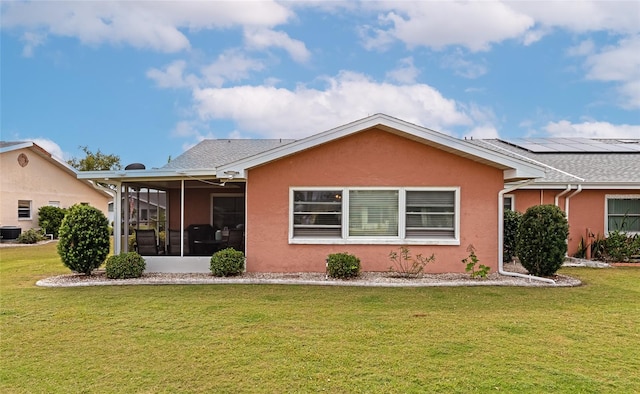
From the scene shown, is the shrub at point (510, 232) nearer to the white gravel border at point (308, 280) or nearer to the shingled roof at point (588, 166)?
the shingled roof at point (588, 166)

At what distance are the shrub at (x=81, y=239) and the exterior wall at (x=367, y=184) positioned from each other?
3.58m

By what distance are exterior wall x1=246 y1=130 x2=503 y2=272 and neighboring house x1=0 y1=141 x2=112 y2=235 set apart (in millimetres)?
14653

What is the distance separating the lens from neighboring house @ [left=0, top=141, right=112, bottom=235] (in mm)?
23438

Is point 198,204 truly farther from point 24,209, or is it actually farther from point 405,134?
point 24,209

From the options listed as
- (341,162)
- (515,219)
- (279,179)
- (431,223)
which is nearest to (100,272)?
(279,179)

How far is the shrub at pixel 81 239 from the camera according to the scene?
10.1 metres

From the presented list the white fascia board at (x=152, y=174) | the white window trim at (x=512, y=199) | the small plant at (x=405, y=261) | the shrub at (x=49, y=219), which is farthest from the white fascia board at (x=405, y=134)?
the shrub at (x=49, y=219)

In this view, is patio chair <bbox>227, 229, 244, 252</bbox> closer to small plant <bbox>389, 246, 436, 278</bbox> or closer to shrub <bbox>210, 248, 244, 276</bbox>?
shrub <bbox>210, 248, 244, 276</bbox>

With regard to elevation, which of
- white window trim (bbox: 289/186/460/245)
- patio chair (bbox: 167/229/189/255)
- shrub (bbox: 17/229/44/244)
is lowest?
shrub (bbox: 17/229/44/244)

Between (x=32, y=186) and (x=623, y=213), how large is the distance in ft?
96.3

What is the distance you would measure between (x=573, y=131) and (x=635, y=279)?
770 inches

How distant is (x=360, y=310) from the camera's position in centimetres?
711

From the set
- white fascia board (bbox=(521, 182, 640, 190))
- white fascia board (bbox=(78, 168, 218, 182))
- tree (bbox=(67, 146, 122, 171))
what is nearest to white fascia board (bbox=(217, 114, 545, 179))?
white fascia board (bbox=(78, 168, 218, 182))

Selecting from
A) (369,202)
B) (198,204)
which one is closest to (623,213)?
(369,202)
